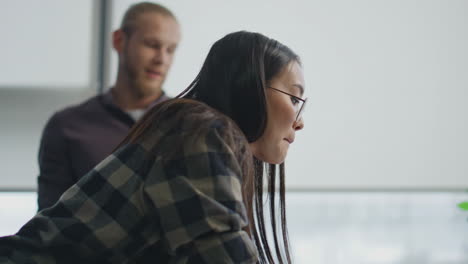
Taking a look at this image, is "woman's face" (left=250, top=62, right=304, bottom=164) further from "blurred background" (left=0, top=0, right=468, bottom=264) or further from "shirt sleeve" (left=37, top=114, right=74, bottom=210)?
"blurred background" (left=0, top=0, right=468, bottom=264)

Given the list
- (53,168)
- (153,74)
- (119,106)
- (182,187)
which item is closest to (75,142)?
(53,168)

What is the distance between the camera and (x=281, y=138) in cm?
116

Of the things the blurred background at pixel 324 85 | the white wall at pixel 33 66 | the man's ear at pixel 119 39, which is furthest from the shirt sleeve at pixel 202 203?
the white wall at pixel 33 66

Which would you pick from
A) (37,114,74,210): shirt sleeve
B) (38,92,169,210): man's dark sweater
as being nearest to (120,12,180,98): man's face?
(38,92,169,210): man's dark sweater

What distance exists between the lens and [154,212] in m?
0.94

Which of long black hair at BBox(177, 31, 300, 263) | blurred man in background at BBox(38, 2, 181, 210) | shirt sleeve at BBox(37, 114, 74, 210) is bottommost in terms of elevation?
shirt sleeve at BBox(37, 114, 74, 210)

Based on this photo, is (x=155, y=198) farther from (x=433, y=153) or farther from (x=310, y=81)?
(x=433, y=153)

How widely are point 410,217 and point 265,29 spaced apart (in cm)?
119

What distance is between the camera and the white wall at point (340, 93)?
2717 millimetres

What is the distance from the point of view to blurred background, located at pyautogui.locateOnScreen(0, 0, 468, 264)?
2707 millimetres

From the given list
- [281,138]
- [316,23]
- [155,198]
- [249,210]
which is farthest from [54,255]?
[316,23]

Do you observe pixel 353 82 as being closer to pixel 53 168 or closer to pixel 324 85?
pixel 324 85

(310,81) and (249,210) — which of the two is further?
(310,81)

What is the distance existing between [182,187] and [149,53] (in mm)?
1332
